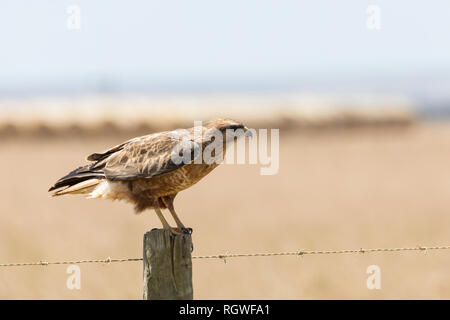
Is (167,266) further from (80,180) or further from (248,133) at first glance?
(80,180)

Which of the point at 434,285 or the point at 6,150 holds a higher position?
the point at 6,150

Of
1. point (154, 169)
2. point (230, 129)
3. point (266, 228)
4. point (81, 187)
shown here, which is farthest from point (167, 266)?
point (266, 228)

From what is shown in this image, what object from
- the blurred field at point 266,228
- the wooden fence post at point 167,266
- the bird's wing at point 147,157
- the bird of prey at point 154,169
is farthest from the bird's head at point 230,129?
the blurred field at point 266,228

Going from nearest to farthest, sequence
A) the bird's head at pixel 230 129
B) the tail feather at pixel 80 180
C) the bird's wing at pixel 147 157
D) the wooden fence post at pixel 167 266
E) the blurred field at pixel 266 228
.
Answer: the wooden fence post at pixel 167 266 → the bird's wing at pixel 147 157 → the bird's head at pixel 230 129 → the tail feather at pixel 80 180 → the blurred field at pixel 266 228

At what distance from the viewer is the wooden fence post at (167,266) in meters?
5.30

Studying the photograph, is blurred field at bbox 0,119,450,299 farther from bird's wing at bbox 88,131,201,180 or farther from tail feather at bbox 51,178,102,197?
bird's wing at bbox 88,131,201,180

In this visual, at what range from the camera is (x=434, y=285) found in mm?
10359

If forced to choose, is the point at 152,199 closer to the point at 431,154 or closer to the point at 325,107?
the point at 431,154

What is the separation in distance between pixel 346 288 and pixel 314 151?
18.3m

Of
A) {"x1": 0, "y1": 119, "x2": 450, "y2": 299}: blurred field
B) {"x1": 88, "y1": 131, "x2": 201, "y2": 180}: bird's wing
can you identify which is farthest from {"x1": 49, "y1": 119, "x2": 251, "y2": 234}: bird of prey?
{"x1": 0, "y1": 119, "x2": 450, "y2": 299}: blurred field

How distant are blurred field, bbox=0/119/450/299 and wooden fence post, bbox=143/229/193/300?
4.92 meters

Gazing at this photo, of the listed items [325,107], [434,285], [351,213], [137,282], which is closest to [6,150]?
[325,107]

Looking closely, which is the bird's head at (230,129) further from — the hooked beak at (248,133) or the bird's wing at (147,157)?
the bird's wing at (147,157)

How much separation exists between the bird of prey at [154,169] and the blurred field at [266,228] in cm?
399
